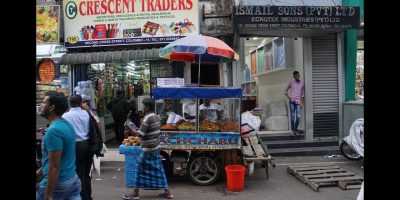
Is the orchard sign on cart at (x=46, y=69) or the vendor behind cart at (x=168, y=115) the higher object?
the orchard sign on cart at (x=46, y=69)

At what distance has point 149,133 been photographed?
21.5ft

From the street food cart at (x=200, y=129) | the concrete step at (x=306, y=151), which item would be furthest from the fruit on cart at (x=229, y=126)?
the concrete step at (x=306, y=151)

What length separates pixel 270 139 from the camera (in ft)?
36.1

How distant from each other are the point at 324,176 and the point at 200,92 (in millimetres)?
2831

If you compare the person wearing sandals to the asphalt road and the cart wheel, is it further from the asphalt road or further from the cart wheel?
the cart wheel

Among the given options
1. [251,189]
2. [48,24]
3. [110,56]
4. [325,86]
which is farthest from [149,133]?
[325,86]

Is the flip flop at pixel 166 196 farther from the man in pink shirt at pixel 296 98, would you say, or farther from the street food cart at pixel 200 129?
the man in pink shirt at pixel 296 98

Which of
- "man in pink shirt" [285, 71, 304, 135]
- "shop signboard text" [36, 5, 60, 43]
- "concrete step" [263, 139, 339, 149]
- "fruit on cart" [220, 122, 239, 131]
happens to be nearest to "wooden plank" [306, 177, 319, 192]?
"fruit on cart" [220, 122, 239, 131]

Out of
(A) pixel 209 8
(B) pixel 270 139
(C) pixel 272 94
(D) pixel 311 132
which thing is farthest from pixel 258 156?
(C) pixel 272 94

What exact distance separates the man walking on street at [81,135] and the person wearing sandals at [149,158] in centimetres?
96

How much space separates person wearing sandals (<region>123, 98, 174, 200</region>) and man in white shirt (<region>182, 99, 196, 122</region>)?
48.2 inches

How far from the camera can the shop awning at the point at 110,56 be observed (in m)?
10.5
